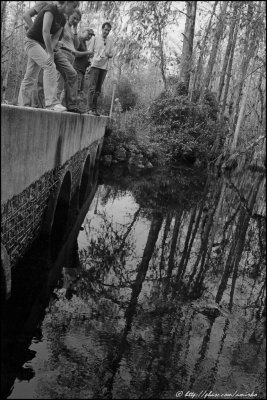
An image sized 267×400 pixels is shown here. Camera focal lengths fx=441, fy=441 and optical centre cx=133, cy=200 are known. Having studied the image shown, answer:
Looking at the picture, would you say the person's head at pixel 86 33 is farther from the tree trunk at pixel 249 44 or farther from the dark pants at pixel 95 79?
the tree trunk at pixel 249 44

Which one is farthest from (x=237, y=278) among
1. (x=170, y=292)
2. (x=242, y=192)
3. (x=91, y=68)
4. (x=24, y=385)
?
(x=242, y=192)

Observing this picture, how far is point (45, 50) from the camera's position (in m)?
6.12

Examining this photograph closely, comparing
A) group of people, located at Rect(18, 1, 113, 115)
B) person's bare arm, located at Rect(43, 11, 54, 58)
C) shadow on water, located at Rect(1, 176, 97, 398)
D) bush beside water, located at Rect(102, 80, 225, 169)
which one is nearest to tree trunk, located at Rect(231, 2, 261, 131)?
bush beside water, located at Rect(102, 80, 225, 169)

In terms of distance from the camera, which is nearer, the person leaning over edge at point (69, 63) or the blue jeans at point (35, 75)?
the blue jeans at point (35, 75)

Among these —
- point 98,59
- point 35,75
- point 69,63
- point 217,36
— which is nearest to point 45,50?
point 35,75

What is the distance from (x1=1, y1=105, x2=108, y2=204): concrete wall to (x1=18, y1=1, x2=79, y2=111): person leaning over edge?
47cm

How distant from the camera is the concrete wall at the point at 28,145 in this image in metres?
3.70

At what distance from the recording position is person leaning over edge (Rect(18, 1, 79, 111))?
5.28m

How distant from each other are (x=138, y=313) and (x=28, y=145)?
2187mm

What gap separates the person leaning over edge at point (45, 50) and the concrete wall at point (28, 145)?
18.7 inches

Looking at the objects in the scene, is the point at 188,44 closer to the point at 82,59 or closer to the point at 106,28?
the point at 106,28

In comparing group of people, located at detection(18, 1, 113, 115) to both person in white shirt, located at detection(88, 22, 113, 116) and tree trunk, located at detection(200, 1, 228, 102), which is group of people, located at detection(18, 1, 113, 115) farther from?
tree trunk, located at detection(200, 1, 228, 102)

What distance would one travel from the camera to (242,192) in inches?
571

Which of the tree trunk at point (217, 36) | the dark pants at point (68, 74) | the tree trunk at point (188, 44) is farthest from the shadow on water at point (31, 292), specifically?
the tree trunk at point (188, 44)
